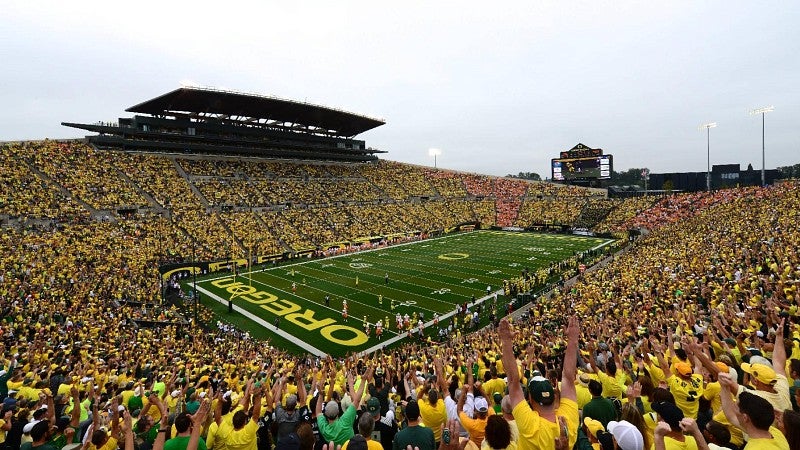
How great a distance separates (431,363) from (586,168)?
210 ft

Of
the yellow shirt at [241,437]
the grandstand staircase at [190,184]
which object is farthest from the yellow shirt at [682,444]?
the grandstand staircase at [190,184]

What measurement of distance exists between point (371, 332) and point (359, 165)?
49.8 meters

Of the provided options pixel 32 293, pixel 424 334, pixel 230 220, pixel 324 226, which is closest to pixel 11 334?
pixel 32 293

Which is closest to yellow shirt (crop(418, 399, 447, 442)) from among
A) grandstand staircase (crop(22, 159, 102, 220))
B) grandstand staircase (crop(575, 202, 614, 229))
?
grandstand staircase (crop(22, 159, 102, 220))

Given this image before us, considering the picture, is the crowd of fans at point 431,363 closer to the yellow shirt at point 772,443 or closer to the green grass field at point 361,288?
the yellow shirt at point 772,443

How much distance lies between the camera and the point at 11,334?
41.5 ft

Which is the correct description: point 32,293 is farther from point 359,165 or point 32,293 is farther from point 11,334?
point 359,165

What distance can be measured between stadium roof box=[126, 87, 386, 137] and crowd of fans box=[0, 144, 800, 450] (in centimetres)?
1469

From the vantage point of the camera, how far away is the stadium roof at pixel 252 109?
45.4 meters

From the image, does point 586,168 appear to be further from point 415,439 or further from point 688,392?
point 415,439

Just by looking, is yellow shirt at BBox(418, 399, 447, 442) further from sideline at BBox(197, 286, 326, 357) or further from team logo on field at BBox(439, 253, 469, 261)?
team logo on field at BBox(439, 253, 469, 261)

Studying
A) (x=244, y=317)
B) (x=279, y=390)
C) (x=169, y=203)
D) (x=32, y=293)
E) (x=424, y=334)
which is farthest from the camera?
(x=169, y=203)

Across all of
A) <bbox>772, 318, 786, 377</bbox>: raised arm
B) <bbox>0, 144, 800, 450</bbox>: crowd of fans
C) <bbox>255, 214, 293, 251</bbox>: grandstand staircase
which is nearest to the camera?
<bbox>0, 144, 800, 450</bbox>: crowd of fans

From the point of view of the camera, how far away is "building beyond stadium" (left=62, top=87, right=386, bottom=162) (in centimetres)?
4428
